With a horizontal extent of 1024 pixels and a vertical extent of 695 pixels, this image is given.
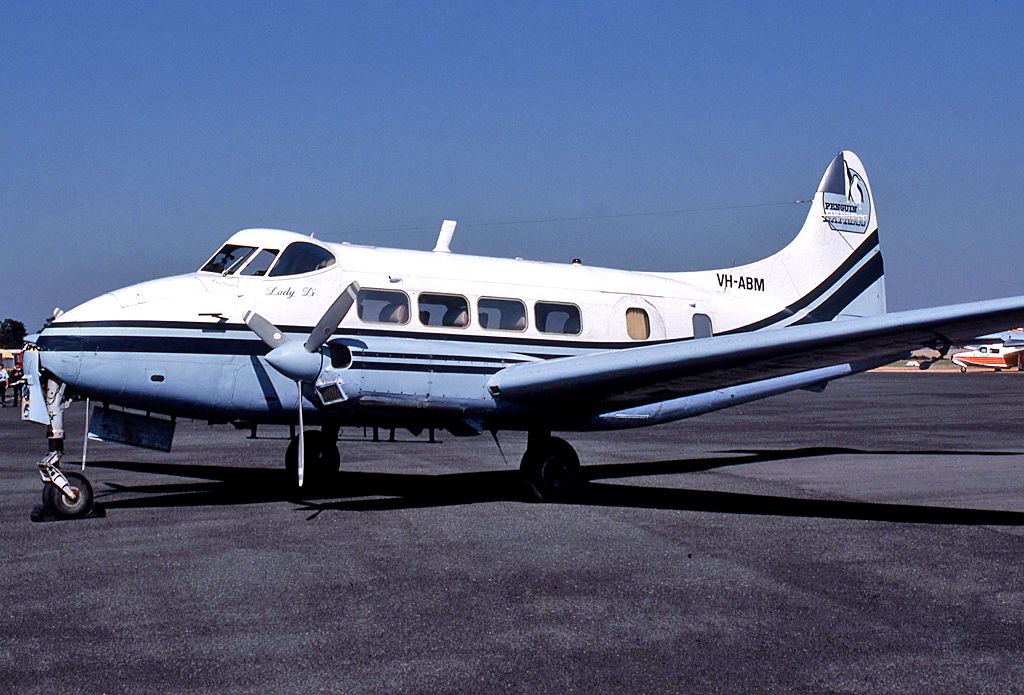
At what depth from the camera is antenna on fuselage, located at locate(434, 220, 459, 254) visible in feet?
53.1

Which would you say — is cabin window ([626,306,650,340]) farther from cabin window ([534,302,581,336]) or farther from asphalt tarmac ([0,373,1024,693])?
asphalt tarmac ([0,373,1024,693])

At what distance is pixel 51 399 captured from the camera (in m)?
12.4

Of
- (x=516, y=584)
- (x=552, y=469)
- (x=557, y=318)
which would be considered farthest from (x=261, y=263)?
(x=516, y=584)

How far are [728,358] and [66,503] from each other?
27.3ft

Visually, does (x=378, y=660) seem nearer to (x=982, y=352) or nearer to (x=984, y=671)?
(x=984, y=671)

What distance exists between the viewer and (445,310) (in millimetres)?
14352

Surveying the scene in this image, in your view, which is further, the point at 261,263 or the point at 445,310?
the point at 445,310

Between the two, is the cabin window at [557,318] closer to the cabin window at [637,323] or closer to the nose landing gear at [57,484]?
the cabin window at [637,323]

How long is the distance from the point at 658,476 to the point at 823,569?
319 inches

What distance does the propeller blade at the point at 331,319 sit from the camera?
1265cm

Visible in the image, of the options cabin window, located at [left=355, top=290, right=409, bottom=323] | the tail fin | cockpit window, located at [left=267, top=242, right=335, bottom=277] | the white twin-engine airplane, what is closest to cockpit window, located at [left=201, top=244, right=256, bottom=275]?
the white twin-engine airplane

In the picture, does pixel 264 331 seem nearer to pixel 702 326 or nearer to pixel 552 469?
pixel 552 469

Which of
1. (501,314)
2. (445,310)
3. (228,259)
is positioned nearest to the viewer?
(228,259)

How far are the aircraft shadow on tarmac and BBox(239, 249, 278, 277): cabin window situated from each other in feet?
10.6
